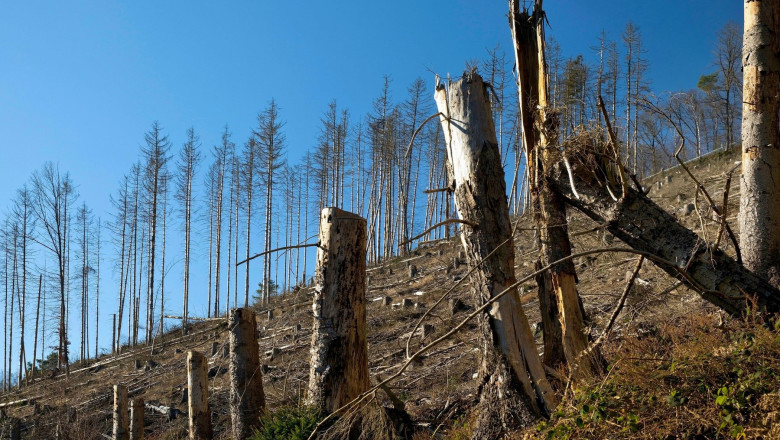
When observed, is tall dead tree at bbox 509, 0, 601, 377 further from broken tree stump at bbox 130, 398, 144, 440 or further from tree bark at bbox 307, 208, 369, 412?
broken tree stump at bbox 130, 398, 144, 440

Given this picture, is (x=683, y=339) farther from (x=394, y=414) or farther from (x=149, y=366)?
(x=149, y=366)

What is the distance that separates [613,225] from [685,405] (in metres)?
1.87

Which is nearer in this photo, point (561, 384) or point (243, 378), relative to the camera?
point (561, 384)

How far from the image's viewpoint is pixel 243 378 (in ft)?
24.1

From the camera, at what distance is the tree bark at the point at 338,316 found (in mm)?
6215

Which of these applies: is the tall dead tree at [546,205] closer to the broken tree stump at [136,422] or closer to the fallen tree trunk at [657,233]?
the fallen tree trunk at [657,233]

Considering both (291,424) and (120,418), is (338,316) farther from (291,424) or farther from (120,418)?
(120,418)

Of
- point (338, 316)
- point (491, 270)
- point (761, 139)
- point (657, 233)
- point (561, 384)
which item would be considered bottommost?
point (561, 384)

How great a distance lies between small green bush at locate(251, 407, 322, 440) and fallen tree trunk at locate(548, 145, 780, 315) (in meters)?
3.57

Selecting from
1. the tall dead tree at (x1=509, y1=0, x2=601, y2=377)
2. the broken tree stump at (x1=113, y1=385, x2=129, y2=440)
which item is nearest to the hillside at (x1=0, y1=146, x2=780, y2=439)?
the tall dead tree at (x1=509, y1=0, x2=601, y2=377)

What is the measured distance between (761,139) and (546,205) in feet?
7.87

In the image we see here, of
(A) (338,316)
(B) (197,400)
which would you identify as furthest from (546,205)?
(B) (197,400)

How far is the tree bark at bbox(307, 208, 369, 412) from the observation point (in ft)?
20.4

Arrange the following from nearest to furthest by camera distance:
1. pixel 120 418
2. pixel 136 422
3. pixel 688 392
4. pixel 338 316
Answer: pixel 688 392
pixel 338 316
pixel 136 422
pixel 120 418
